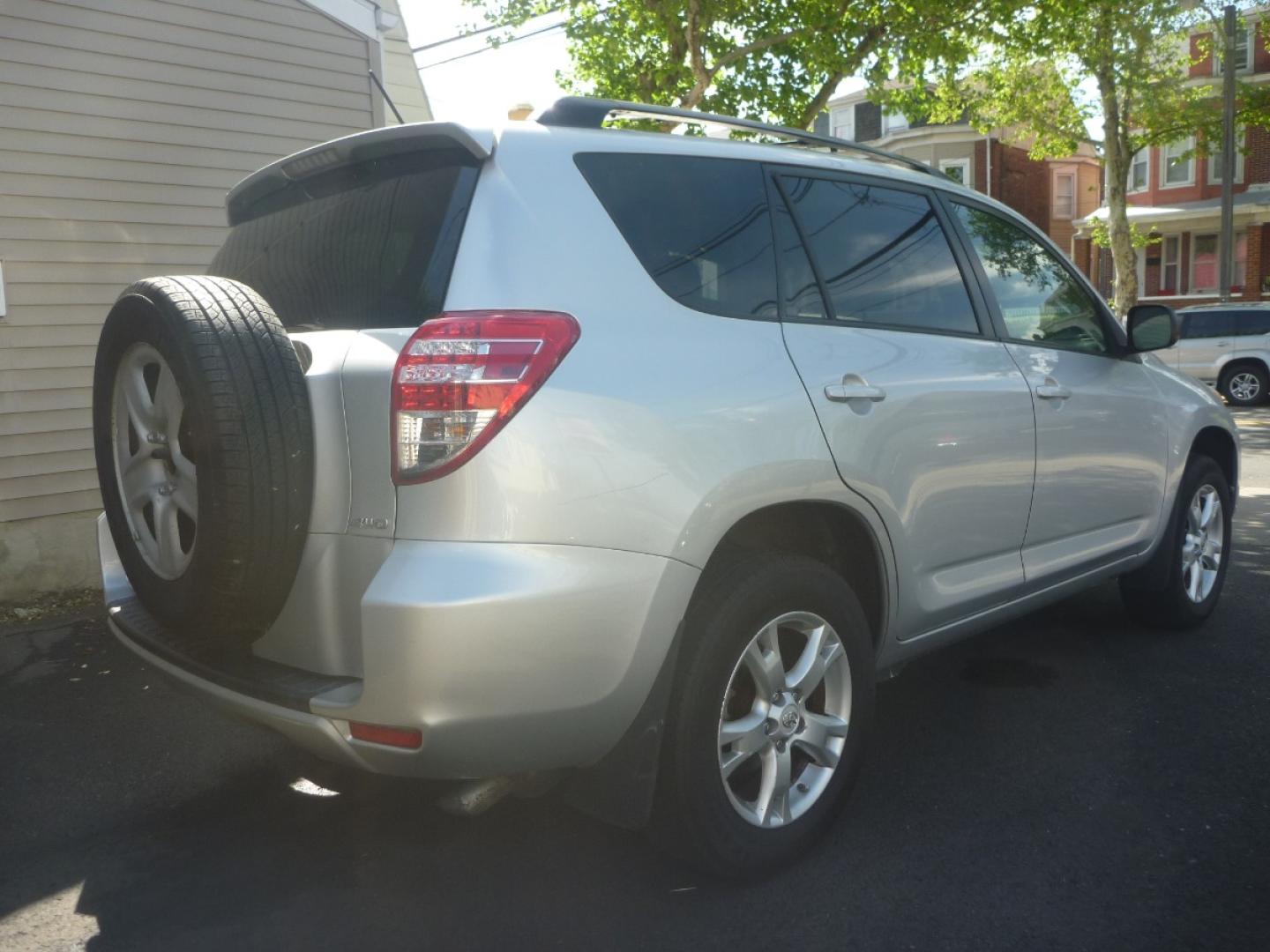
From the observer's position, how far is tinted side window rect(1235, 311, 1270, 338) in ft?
63.7

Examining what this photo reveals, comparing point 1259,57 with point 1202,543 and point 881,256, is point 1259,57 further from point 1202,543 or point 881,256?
point 881,256

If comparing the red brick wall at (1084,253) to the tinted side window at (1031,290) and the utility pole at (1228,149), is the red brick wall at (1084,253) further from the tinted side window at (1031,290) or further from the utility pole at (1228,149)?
the tinted side window at (1031,290)

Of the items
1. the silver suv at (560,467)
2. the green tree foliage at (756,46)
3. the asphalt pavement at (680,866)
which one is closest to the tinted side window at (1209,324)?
the green tree foliage at (756,46)

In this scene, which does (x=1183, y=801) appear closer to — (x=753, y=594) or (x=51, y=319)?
(x=753, y=594)

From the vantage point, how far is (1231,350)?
19703mm

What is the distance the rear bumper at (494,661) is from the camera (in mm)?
2311

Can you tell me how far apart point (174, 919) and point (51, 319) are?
4.73m

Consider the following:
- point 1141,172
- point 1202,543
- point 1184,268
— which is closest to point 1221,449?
point 1202,543

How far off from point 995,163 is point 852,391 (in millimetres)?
41315

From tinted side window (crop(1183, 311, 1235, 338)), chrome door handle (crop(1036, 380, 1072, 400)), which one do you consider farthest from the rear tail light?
tinted side window (crop(1183, 311, 1235, 338))

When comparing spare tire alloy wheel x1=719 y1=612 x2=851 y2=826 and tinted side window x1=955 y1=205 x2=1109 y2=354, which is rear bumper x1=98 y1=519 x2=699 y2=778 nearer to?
spare tire alloy wheel x1=719 y1=612 x2=851 y2=826

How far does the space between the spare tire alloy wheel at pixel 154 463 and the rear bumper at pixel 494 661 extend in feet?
1.30

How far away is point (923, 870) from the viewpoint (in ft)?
9.75

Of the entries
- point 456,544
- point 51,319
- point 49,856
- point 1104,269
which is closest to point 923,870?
point 456,544
